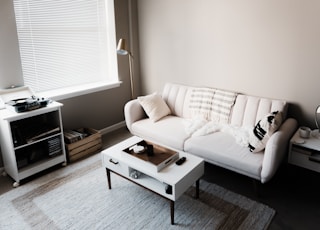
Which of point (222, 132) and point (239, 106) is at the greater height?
point (239, 106)

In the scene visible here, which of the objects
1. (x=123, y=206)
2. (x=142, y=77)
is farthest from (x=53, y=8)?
(x=123, y=206)

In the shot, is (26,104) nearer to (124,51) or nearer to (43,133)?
(43,133)

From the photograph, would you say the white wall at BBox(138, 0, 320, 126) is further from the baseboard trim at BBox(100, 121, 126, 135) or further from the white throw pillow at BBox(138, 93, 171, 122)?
the baseboard trim at BBox(100, 121, 126, 135)

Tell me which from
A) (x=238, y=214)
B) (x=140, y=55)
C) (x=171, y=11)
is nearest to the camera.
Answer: (x=238, y=214)

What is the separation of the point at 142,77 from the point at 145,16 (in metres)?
0.91

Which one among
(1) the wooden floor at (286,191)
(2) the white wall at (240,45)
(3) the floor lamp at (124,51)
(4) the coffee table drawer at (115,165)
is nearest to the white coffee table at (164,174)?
(4) the coffee table drawer at (115,165)

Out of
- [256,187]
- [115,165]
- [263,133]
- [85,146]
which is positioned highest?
[263,133]

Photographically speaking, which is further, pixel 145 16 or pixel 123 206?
pixel 145 16

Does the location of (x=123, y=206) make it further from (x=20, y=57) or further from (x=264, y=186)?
(x=20, y=57)

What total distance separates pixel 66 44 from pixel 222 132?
2.23 metres

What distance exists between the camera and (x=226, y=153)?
8.71 ft

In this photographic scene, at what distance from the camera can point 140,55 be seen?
4293mm

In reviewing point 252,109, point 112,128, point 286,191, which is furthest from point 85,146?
point 286,191

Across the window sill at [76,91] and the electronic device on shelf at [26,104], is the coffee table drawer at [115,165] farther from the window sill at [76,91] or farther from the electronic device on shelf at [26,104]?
the window sill at [76,91]
